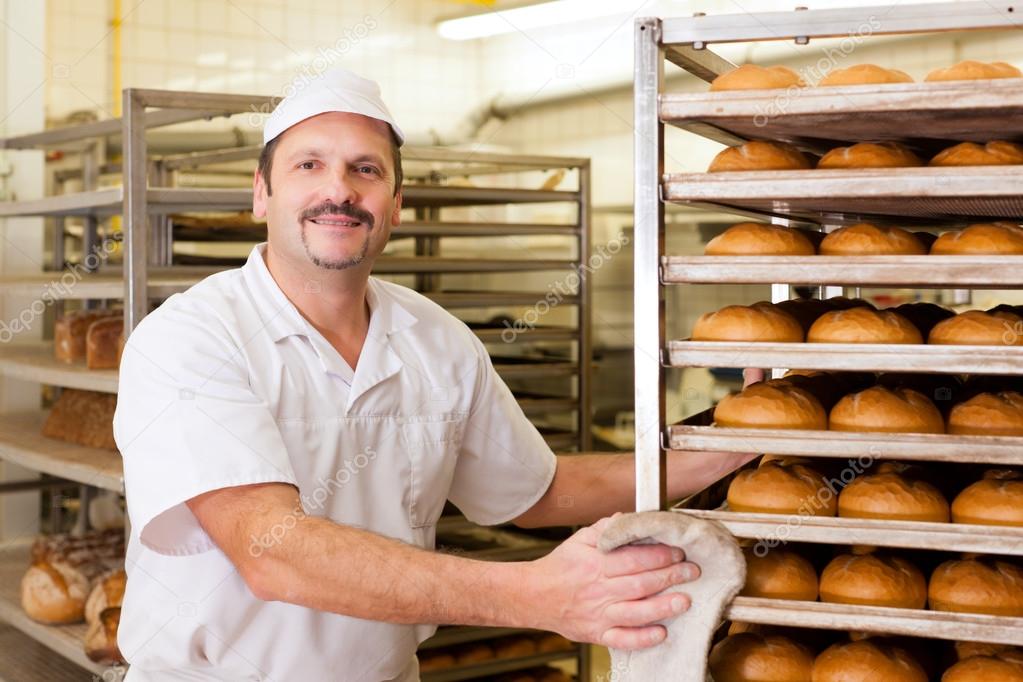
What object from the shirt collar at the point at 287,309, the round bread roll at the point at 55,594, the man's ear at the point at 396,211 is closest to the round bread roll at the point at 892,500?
the shirt collar at the point at 287,309

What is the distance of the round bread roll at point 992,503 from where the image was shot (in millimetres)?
1174

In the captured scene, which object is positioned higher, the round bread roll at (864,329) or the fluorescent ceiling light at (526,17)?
the fluorescent ceiling light at (526,17)

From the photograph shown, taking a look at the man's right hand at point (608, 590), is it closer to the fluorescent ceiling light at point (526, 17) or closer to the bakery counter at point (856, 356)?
the bakery counter at point (856, 356)

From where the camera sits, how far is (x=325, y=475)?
1688 mm

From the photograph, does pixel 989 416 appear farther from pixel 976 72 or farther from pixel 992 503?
pixel 976 72

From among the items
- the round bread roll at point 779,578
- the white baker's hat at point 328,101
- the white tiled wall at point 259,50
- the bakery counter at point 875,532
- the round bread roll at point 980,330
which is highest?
the white tiled wall at point 259,50

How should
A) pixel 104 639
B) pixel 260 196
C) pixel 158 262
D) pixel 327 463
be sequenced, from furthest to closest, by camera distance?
pixel 158 262 < pixel 104 639 < pixel 260 196 < pixel 327 463

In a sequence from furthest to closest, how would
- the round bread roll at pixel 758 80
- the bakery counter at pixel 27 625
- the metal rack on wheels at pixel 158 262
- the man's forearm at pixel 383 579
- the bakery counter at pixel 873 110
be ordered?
the bakery counter at pixel 27 625, the metal rack on wheels at pixel 158 262, the man's forearm at pixel 383 579, the round bread roll at pixel 758 80, the bakery counter at pixel 873 110

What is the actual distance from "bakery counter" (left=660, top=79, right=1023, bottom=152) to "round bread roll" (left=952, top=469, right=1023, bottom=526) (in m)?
0.40

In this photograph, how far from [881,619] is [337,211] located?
104 cm

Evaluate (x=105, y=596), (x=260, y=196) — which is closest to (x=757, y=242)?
(x=260, y=196)

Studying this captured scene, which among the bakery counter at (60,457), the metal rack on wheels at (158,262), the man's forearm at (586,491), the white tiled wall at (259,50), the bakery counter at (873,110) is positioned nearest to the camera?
the bakery counter at (873,110)

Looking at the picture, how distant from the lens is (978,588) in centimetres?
118

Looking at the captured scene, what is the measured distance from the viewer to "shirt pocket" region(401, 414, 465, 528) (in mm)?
1799
